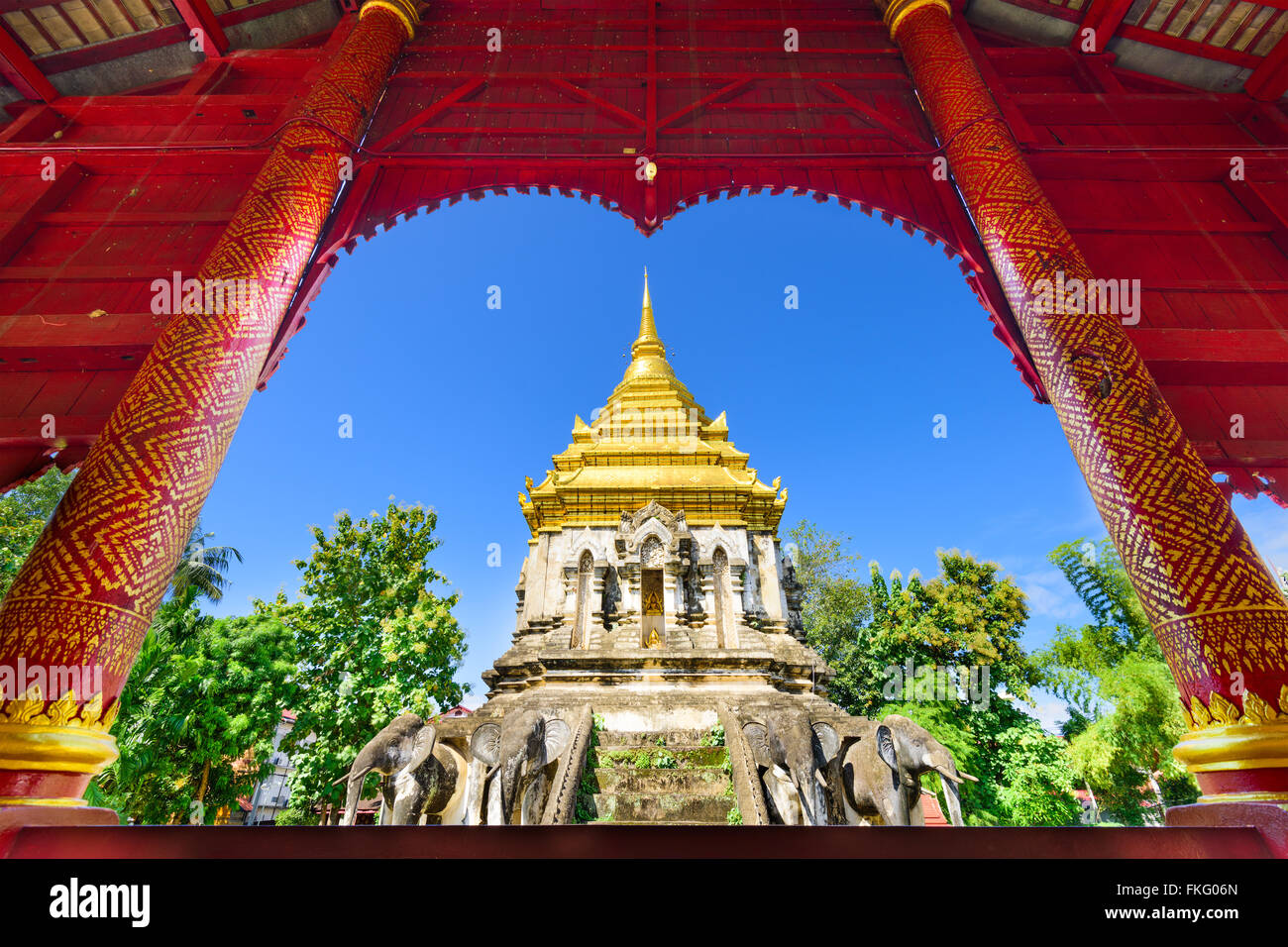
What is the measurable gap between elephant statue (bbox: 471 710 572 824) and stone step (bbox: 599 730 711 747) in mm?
1439

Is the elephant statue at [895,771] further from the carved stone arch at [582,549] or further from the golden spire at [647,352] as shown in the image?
the golden spire at [647,352]

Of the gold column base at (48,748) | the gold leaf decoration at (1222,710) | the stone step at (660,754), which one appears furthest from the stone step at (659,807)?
the gold column base at (48,748)

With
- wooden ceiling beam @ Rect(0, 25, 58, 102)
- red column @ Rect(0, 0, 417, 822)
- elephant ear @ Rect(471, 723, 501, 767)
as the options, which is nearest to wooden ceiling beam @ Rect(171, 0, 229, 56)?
wooden ceiling beam @ Rect(0, 25, 58, 102)

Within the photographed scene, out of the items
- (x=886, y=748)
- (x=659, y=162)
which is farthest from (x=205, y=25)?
(x=886, y=748)

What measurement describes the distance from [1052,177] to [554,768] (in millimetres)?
7661

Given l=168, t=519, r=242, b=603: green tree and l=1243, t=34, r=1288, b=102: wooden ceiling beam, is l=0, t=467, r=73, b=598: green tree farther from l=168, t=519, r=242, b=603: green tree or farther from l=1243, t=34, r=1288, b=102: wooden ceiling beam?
l=1243, t=34, r=1288, b=102: wooden ceiling beam

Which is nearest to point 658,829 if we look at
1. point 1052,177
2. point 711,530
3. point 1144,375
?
point 1144,375

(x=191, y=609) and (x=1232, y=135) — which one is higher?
(x=1232, y=135)

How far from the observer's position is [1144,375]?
382 cm

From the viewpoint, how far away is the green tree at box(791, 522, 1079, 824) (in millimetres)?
16219

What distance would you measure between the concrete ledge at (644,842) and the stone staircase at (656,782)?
16.6ft

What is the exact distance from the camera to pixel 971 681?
17.9 metres

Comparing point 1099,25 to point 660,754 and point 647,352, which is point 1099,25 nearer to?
point 660,754
